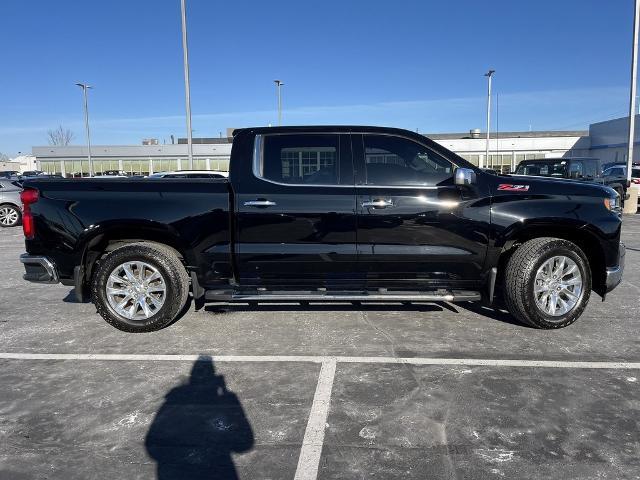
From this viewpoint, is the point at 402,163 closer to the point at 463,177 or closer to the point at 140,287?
the point at 463,177

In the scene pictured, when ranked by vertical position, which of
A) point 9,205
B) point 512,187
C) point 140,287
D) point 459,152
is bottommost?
point 140,287

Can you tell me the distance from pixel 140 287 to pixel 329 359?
6.67 feet

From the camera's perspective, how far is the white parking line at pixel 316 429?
2.72 metres

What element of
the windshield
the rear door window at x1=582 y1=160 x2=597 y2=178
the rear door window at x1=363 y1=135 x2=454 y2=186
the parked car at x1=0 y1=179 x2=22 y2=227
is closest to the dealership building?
the rear door window at x1=582 y1=160 x2=597 y2=178

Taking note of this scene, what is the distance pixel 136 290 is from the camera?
495 centimetres

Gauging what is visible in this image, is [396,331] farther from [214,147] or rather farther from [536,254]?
[214,147]

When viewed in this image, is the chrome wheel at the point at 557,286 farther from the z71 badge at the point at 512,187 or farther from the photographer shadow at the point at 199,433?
the photographer shadow at the point at 199,433

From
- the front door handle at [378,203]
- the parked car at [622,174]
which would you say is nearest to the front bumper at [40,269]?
the front door handle at [378,203]

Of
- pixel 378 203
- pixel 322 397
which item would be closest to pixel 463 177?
pixel 378 203

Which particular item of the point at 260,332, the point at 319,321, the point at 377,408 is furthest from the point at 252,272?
the point at 377,408

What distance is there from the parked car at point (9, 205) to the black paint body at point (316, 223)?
1246 cm

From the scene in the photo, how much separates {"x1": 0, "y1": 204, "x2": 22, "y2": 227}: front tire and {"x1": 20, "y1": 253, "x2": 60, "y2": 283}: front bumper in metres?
12.4

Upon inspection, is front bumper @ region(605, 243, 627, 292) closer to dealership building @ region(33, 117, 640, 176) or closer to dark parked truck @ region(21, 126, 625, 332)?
dark parked truck @ region(21, 126, 625, 332)

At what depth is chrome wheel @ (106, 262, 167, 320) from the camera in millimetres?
4918
